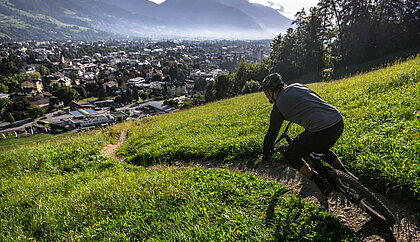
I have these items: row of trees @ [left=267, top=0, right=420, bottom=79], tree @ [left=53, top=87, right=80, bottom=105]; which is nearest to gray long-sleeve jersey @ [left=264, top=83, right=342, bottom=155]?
row of trees @ [left=267, top=0, right=420, bottom=79]

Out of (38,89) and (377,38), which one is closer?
(377,38)

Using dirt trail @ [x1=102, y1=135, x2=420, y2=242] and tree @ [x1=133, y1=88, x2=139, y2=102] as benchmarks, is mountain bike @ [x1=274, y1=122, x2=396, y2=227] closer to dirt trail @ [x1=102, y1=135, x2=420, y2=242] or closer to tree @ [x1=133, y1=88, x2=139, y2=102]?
dirt trail @ [x1=102, y1=135, x2=420, y2=242]

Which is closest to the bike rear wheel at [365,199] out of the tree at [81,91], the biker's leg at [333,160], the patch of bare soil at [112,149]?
the biker's leg at [333,160]

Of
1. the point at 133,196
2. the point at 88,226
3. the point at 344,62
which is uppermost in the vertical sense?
the point at 344,62

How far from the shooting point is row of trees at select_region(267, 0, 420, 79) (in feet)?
121

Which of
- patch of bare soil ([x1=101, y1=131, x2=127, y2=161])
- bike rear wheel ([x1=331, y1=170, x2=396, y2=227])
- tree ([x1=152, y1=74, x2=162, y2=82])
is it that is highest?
bike rear wheel ([x1=331, y1=170, x2=396, y2=227])

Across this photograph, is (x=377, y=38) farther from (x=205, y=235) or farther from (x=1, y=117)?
(x=1, y=117)

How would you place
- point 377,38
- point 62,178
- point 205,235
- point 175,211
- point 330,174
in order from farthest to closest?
point 377,38, point 62,178, point 175,211, point 330,174, point 205,235

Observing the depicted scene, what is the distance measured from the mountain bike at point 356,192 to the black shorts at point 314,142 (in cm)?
28

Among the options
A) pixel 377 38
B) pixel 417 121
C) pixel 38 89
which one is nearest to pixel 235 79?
pixel 377 38

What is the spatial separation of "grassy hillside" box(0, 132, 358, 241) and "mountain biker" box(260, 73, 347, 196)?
77 cm

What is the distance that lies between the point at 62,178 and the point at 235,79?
46826mm

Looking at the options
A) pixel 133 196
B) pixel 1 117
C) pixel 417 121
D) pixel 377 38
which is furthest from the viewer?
pixel 1 117

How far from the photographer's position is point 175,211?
3842mm
